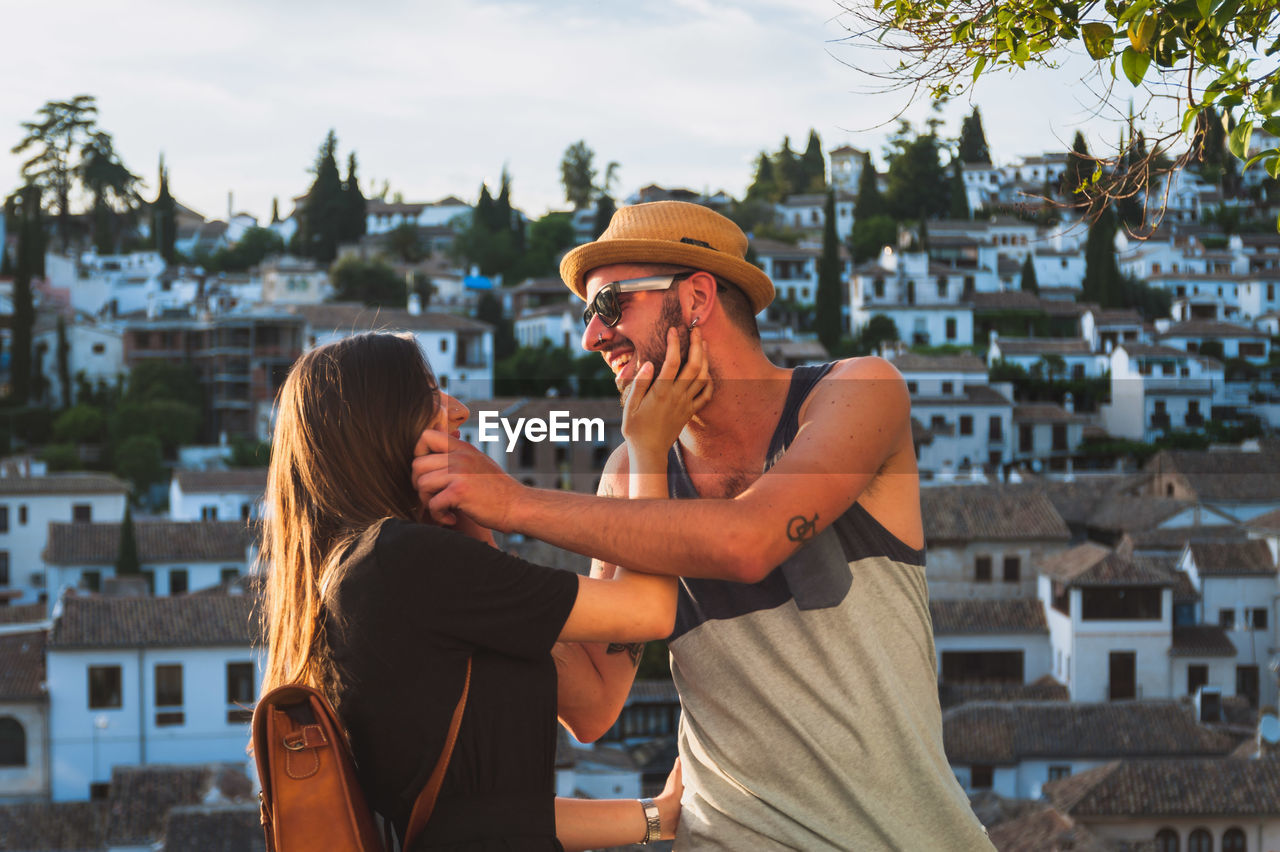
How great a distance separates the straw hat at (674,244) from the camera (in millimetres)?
2301

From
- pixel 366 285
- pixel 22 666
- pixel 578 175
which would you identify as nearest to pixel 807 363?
pixel 22 666

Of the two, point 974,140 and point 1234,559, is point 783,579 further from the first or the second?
point 1234,559

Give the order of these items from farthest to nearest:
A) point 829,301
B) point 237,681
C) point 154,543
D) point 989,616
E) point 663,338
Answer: point 829,301 < point 154,543 < point 989,616 < point 237,681 < point 663,338

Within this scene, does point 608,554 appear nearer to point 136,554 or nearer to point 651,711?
point 651,711

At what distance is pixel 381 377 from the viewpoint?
2.04 m

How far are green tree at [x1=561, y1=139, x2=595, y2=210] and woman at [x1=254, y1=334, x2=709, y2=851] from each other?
2964 inches

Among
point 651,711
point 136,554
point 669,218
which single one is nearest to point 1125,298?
point 651,711

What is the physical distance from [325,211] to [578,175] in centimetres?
1644

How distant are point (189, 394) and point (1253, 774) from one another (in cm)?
3782

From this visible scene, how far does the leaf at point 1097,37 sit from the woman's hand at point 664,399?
3.58 feet

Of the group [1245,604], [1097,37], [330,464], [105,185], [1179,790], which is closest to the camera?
[330,464]

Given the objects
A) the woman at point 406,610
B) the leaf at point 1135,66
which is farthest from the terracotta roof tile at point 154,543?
the leaf at point 1135,66

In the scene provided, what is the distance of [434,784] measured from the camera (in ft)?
6.23

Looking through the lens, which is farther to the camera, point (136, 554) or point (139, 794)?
point (136, 554)
